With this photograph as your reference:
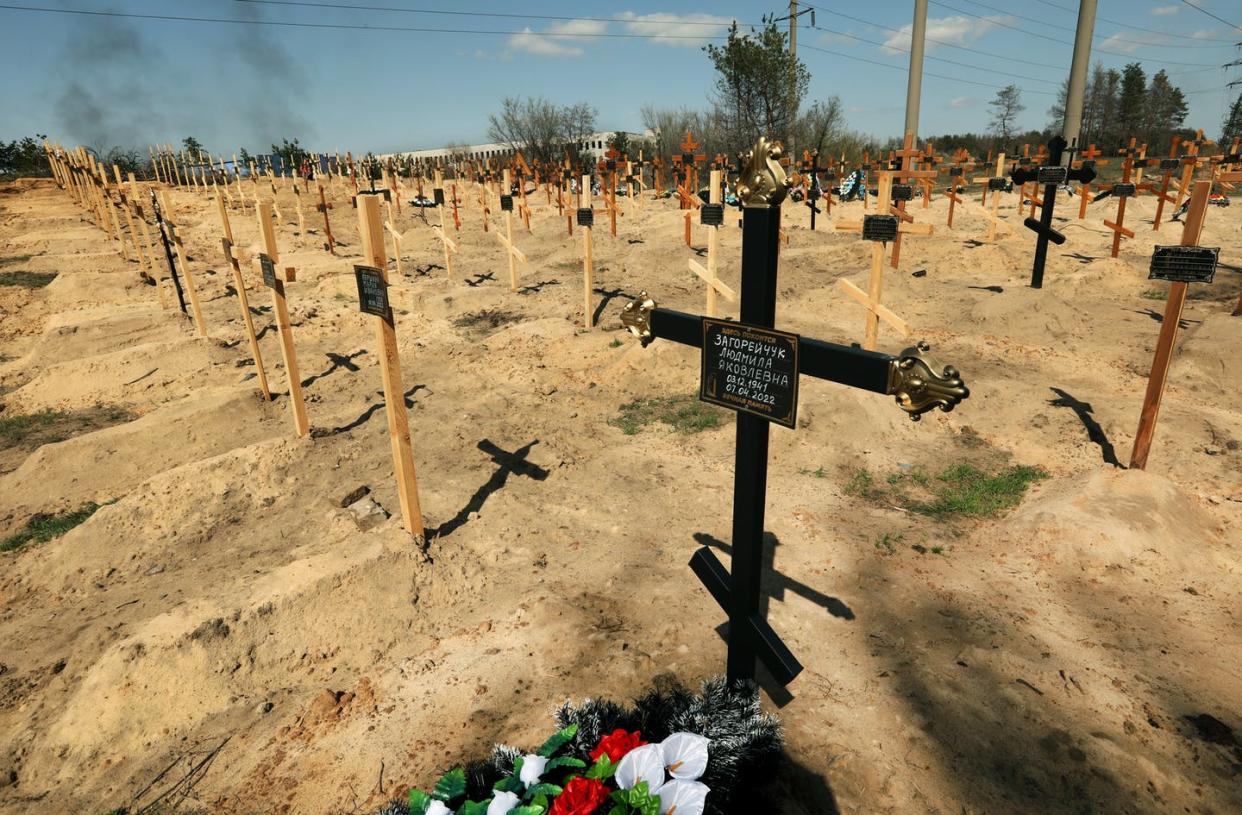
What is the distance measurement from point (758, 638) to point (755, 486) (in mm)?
738

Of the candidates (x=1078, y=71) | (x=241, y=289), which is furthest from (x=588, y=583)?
(x=1078, y=71)

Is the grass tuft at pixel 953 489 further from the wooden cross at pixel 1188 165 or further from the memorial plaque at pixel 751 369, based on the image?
the wooden cross at pixel 1188 165

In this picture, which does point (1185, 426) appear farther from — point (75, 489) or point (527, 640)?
point (75, 489)

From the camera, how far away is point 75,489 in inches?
277

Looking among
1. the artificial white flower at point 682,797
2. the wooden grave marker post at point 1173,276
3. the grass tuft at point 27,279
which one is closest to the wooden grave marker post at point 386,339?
the artificial white flower at point 682,797

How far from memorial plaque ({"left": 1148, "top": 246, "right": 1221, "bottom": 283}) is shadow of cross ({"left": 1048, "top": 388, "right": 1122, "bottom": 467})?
76.2 inches

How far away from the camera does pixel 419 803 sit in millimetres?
2348

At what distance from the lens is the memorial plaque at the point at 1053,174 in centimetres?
1110

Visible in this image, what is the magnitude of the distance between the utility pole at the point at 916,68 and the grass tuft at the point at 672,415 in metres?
19.0

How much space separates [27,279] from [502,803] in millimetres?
21307

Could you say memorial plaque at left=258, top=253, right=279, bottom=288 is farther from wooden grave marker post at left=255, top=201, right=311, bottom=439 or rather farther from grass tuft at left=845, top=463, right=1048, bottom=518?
grass tuft at left=845, top=463, right=1048, bottom=518

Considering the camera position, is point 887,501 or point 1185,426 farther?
point 1185,426

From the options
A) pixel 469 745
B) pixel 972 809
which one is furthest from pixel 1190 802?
pixel 469 745

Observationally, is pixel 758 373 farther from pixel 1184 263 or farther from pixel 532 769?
pixel 1184 263
